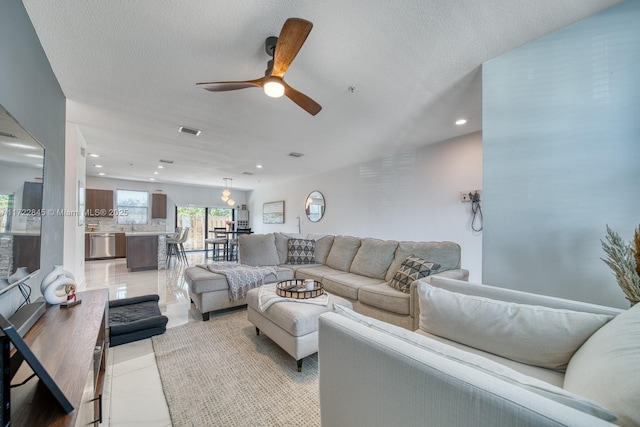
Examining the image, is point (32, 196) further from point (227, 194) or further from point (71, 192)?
point (227, 194)

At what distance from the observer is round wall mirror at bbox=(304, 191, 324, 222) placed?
6.48 metres

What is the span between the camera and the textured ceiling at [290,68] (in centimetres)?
154

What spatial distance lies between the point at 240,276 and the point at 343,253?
1.53 metres

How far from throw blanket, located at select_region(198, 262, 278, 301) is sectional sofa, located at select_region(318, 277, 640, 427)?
2258 mm

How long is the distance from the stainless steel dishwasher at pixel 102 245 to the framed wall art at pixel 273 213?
4449 millimetres

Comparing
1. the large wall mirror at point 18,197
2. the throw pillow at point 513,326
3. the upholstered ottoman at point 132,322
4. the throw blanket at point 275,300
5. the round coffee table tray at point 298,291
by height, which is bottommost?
the upholstered ottoman at point 132,322

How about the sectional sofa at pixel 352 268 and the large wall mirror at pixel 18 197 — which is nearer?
the large wall mirror at pixel 18 197

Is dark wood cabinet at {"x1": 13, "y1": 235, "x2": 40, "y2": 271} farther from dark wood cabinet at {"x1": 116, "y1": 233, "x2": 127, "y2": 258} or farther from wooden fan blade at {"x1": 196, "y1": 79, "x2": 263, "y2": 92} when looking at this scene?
dark wood cabinet at {"x1": 116, "y1": 233, "x2": 127, "y2": 258}

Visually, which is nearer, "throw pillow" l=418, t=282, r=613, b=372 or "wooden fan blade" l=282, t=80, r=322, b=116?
"throw pillow" l=418, t=282, r=613, b=372

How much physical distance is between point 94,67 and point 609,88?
394 cm

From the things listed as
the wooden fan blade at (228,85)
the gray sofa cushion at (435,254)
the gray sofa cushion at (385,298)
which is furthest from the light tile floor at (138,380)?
the gray sofa cushion at (435,254)

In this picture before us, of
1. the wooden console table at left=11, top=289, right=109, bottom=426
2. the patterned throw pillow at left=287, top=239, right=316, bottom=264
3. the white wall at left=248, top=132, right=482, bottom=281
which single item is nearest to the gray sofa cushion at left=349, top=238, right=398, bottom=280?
the patterned throw pillow at left=287, top=239, right=316, bottom=264

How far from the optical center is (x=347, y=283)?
2932 mm

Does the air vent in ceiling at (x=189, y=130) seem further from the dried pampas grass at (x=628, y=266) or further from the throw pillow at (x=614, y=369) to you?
the dried pampas grass at (x=628, y=266)
